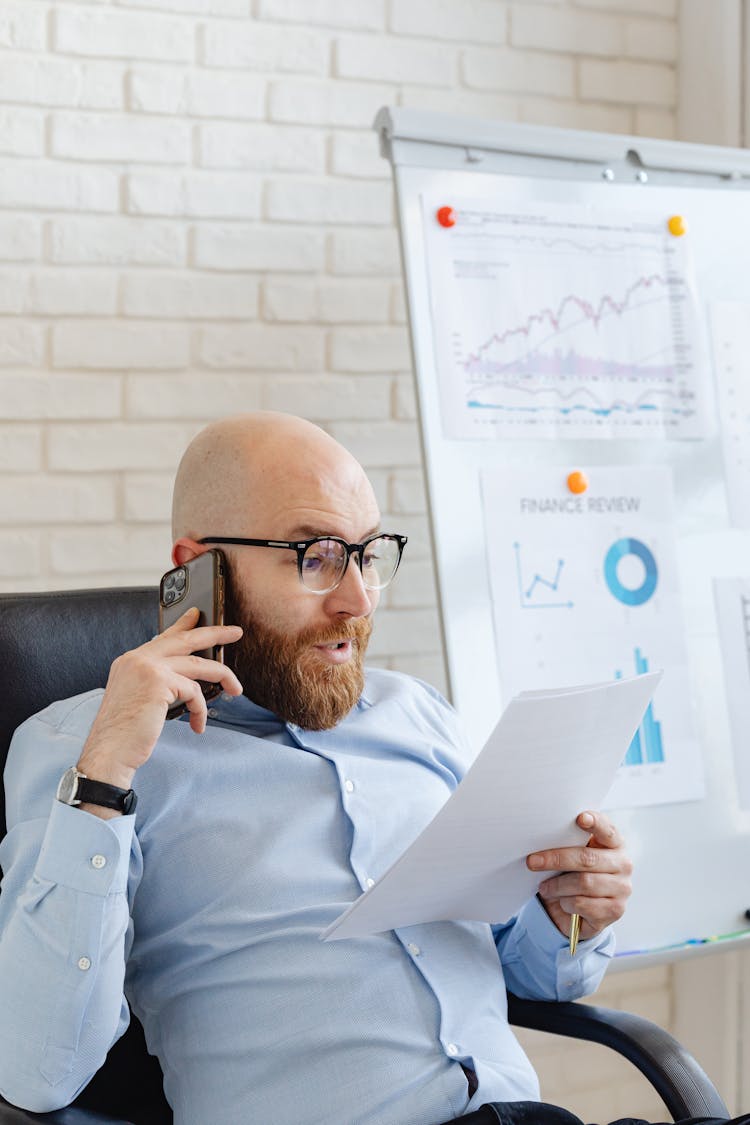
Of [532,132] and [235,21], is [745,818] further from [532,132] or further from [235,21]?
[235,21]

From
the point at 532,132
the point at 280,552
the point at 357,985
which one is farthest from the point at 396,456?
the point at 357,985

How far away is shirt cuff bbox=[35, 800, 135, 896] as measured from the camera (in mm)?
1108

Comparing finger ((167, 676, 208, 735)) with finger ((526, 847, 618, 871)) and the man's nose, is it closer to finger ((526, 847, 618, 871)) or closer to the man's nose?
the man's nose

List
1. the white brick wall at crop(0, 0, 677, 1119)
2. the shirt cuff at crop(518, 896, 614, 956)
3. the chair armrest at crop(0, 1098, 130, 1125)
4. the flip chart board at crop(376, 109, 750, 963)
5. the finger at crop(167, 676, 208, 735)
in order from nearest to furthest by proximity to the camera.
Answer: the chair armrest at crop(0, 1098, 130, 1125)
the finger at crop(167, 676, 208, 735)
the shirt cuff at crop(518, 896, 614, 956)
the flip chart board at crop(376, 109, 750, 963)
the white brick wall at crop(0, 0, 677, 1119)

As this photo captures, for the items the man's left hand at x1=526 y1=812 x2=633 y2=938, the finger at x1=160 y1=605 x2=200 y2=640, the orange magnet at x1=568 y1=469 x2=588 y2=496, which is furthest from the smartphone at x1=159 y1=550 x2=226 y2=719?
the orange magnet at x1=568 y1=469 x2=588 y2=496

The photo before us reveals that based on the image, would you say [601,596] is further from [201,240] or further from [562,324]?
[201,240]

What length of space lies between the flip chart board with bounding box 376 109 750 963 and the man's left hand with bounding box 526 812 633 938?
0.54 m

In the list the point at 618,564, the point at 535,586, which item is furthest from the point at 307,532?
the point at 618,564

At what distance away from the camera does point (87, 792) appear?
3.70 ft

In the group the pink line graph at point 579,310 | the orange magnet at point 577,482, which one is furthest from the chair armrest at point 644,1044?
the pink line graph at point 579,310

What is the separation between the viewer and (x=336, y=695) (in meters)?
1.40

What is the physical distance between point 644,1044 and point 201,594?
2.20 ft

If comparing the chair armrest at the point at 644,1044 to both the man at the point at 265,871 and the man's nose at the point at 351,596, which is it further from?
the man's nose at the point at 351,596

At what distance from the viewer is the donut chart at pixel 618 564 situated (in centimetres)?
198
